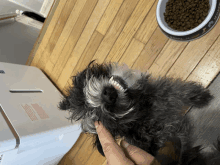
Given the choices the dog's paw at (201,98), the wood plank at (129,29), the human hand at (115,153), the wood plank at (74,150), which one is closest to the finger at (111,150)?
the human hand at (115,153)

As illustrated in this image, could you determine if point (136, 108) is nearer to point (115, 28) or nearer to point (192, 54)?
point (192, 54)

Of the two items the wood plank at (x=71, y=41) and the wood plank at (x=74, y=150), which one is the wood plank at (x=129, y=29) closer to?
the wood plank at (x=71, y=41)

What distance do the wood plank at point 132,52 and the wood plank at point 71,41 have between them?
74 centimetres

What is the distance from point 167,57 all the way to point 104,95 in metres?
0.97

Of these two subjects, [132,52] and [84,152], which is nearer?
[132,52]

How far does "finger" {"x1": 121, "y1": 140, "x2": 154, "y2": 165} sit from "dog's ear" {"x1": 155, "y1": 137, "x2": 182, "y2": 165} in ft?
0.18

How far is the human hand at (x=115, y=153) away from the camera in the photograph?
35.9 inches

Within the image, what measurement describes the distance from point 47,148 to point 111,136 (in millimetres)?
801

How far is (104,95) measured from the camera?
2.89ft

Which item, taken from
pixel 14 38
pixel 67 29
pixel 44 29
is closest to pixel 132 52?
pixel 67 29

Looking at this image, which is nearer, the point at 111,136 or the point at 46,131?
the point at 111,136

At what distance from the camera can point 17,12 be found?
2373 millimetres

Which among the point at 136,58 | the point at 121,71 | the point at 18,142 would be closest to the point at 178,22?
the point at 136,58

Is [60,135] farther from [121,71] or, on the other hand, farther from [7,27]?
[7,27]
